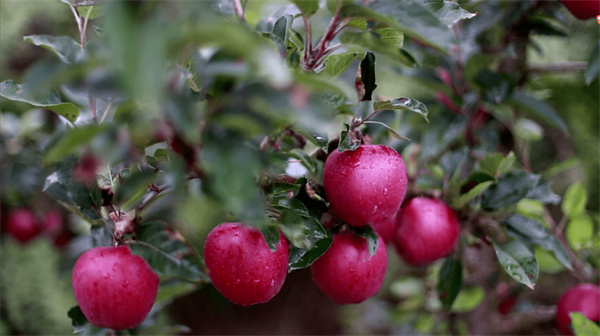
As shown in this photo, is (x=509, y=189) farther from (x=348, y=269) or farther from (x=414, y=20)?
(x=414, y=20)

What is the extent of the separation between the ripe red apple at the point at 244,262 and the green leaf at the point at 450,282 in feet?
1.27

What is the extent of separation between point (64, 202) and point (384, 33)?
0.47 metres

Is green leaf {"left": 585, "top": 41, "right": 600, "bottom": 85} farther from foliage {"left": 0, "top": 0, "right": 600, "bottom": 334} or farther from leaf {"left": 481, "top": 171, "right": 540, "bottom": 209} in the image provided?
leaf {"left": 481, "top": 171, "right": 540, "bottom": 209}

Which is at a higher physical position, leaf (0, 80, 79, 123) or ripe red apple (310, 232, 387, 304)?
leaf (0, 80, 79, 123)

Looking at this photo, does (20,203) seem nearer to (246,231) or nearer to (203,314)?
(246,231)

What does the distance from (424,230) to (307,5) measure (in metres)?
0.35

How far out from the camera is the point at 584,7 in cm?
69

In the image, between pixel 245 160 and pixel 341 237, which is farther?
pixel 341 237

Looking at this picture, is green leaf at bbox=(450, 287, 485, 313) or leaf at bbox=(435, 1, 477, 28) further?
green leaf at bbox=(450, 287, 485, 313)

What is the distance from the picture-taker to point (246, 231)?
0.48 meters

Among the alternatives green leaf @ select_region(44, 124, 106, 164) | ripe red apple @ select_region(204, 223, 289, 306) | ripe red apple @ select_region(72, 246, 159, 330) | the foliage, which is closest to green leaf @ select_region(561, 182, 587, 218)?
the foliage

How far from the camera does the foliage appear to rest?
11.7 inches

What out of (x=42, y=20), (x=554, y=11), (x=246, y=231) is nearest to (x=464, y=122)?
(x=554, y=11)

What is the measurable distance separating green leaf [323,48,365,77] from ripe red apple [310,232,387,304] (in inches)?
7.6
